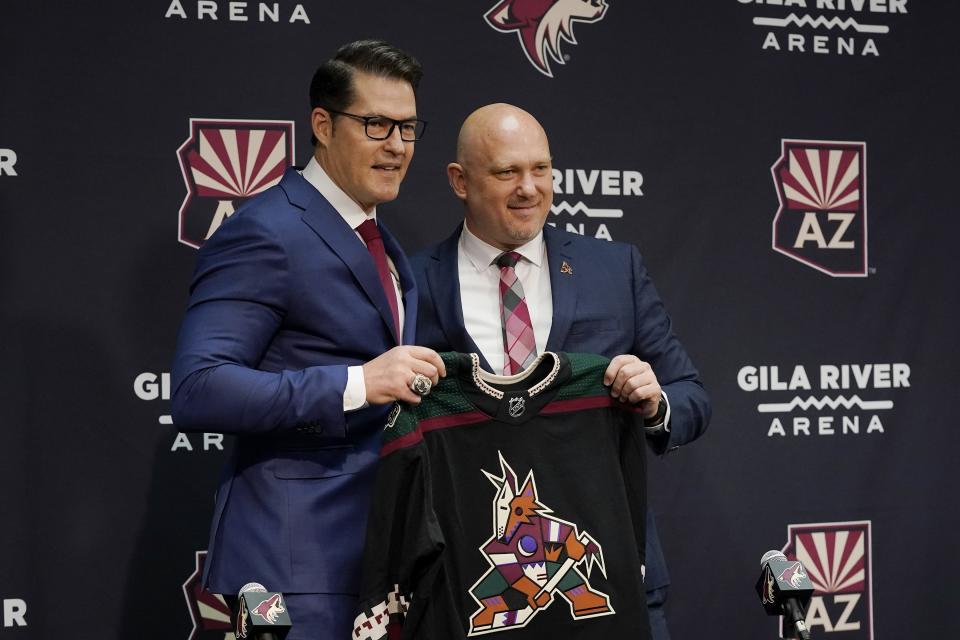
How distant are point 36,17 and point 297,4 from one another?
0.69 meters

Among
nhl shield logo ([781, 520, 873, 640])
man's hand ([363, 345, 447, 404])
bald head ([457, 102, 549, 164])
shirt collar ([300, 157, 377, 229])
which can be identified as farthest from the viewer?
nhl shield logo ([781, 520, 873, 640])

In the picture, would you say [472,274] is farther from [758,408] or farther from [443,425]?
[758,408]

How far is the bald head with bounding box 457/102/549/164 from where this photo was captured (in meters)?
2.50

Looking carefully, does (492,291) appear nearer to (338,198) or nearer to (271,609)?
(338,198)

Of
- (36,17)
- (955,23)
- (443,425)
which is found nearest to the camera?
(443,425)

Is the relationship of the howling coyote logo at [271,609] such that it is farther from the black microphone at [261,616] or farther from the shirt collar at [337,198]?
the shirt collar at [337,198]

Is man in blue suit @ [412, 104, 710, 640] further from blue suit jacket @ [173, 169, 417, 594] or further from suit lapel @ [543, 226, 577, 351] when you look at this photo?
blue suit jacket @ [173, 169, 417, 594]

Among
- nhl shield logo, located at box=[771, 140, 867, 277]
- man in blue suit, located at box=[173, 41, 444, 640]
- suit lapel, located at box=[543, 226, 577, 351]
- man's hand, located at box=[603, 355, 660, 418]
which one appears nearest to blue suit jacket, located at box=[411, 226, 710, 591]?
suit lapel, located at box=[543, 226, 577, 351]

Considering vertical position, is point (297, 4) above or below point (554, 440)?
above

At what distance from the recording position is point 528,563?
81.4 inches

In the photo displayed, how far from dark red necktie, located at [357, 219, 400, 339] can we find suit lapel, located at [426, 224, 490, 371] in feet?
0.78

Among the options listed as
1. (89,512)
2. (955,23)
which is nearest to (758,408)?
(955,23)

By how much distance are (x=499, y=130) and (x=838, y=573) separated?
191 cm

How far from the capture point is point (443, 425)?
6.77 feet
